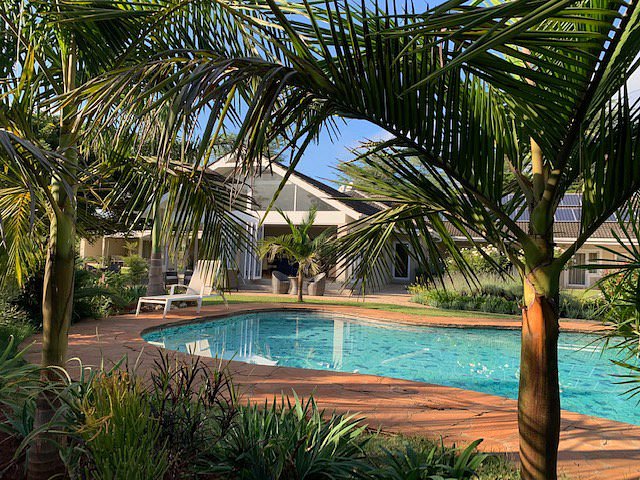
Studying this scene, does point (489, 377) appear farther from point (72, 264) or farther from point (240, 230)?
point (72, 264)

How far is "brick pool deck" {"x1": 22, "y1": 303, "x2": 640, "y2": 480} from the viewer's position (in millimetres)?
3752

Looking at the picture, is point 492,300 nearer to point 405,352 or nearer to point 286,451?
point 405,352

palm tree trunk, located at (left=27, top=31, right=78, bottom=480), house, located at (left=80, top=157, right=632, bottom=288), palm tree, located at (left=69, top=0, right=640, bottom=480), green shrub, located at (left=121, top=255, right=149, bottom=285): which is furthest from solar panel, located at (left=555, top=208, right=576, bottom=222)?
palm tree trunk, located at (left=27, top=31, right=78, bottom=480)

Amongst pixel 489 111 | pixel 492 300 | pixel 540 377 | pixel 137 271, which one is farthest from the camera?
pixel 137 271

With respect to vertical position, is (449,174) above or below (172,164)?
below

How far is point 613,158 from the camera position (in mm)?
2209

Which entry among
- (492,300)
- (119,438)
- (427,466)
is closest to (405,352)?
(427,466)

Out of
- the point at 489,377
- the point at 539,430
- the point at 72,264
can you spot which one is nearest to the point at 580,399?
the point at 489,377

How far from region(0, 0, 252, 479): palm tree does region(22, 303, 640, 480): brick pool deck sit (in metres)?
0.61

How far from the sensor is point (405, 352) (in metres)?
9.74

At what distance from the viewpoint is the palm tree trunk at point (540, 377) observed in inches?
89.7

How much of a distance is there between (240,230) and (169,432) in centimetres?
218

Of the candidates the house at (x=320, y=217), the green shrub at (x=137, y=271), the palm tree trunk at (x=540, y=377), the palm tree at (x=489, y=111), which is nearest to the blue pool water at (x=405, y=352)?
the palm tree trunk at (x=540, y=377)

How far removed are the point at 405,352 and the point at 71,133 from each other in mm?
8121
